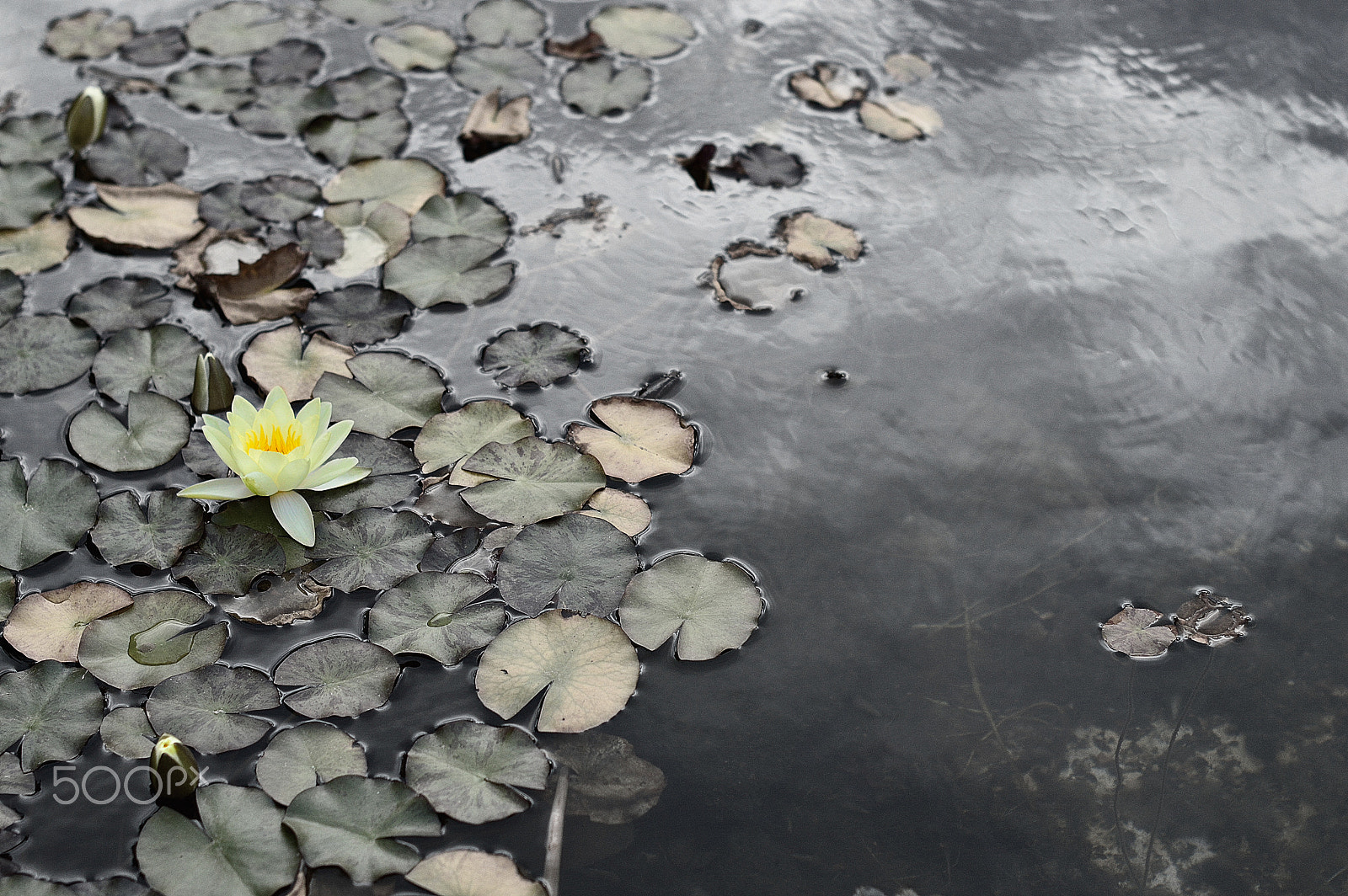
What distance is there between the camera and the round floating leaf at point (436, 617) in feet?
6.66

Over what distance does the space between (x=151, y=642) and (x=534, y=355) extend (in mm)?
1072

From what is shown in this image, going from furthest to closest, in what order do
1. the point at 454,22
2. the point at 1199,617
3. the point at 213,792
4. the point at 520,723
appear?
the point at 454,22, the point at 1199,617, the point at 520,723, the point at 213,792

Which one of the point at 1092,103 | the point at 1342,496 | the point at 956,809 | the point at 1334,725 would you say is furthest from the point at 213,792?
the point at 1092,103

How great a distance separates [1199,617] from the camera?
7.09ft

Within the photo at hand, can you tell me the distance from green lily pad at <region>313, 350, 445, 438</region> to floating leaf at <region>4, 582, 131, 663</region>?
61 cm

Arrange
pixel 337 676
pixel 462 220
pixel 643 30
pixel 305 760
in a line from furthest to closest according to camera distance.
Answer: pixel 643 30
pixel 462 220
pixel 337 676
pixel 305 760

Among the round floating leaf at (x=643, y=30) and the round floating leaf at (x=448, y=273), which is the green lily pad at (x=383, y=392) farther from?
the round floating leaf at (x=643, y=30)

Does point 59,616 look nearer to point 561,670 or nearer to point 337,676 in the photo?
point 337,676

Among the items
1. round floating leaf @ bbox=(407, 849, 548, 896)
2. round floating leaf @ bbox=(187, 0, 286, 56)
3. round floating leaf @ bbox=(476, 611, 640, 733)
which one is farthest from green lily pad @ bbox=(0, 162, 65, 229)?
round floating leaf @ bbox=(407, 849, 548, 896)

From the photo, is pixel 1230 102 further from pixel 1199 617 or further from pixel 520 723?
pixel 520 723

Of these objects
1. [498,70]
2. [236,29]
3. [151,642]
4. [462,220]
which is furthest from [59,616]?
[236,29]

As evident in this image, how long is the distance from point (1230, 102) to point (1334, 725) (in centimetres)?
208

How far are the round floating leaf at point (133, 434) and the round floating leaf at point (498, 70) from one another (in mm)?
1514

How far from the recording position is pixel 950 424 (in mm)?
2475
